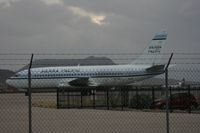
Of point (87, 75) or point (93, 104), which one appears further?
point (87, 75)

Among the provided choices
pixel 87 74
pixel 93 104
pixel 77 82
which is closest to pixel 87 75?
pixel 87 74

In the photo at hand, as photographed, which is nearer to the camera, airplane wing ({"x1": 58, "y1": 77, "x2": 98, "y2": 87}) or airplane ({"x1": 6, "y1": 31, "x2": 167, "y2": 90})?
airplane ({"x1": 6, "y1": 31, "x2": 167, "y2": 90})

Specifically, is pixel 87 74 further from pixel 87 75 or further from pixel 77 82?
pixel 77 82

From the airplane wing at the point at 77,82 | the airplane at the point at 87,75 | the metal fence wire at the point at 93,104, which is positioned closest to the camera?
the metal fence wire at the point at 93,104

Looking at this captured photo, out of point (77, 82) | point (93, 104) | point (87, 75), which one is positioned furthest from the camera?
point (87, 75)

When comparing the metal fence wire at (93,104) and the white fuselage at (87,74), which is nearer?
the metal fence wire at (93,104)

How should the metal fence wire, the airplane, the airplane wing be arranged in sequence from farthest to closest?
the airplane wing < the airplane < the metal fence wire

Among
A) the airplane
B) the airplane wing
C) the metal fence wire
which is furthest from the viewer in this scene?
the airplane wing

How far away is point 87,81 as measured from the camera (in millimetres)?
56000

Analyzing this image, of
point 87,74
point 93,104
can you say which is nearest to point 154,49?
point 87,74

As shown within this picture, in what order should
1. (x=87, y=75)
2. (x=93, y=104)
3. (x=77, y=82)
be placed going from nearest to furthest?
(x=93, y=104) < (x=77, y=82) < (x=87, y=75)

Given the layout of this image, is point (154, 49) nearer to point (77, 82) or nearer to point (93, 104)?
point (77, 82)

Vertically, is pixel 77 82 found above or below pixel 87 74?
below

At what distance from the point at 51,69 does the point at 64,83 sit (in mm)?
2338
